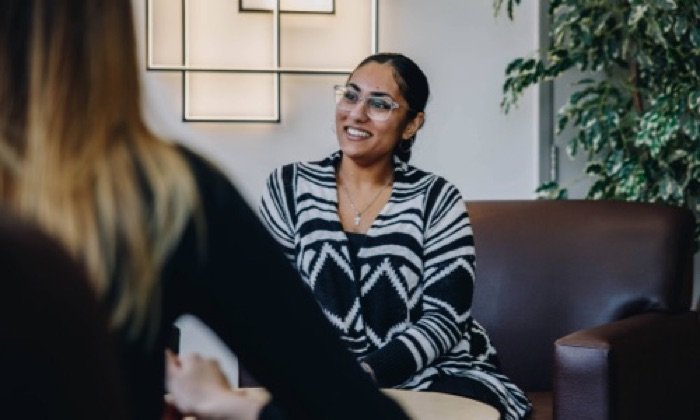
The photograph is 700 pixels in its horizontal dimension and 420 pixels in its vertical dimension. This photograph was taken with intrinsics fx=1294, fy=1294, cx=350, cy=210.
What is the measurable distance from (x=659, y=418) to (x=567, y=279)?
1.56 ft

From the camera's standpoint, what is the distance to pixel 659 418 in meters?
3.10

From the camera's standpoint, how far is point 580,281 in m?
3.40

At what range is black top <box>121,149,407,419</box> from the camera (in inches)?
38.6

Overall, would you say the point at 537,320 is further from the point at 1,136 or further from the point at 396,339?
the point at 1,136

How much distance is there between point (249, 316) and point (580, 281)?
2.50 meters

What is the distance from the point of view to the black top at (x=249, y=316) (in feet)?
3.22

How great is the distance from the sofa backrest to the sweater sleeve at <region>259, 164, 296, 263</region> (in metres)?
0.63

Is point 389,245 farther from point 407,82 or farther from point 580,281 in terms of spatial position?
point 580,281

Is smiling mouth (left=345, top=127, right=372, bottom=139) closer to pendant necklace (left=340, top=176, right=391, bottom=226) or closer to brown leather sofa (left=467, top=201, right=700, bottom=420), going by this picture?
pendant necklace (left=340, top=176, right=391, bottom=226)

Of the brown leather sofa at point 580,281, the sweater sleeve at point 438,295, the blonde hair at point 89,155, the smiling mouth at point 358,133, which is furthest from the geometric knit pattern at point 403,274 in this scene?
the blonde hair at point 89,155

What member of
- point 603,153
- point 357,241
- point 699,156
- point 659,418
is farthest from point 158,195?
point 603,153

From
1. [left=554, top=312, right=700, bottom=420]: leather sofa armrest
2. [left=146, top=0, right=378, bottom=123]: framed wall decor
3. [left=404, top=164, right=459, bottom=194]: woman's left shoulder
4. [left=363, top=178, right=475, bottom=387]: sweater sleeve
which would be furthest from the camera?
[left=146, top=0, right=378, bottom=123]: framed wall decor

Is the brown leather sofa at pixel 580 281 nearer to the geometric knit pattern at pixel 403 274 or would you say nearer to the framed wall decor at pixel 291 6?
the geometric knit pattern at pixel 403 274

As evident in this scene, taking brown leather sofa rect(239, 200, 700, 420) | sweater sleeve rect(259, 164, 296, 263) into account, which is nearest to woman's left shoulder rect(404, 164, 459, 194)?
sweater sleeve rect(259, 164, 296, 263)
